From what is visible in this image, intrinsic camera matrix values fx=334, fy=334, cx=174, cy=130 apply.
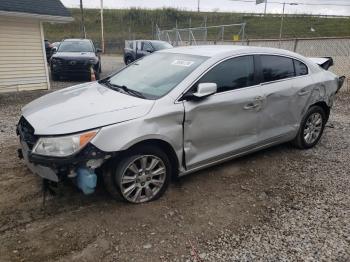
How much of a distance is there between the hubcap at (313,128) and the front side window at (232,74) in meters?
1.53

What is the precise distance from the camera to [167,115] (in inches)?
138

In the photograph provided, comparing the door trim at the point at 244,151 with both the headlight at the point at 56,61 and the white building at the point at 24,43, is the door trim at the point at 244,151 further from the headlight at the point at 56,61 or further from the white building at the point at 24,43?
the headlight at the point at 56,61

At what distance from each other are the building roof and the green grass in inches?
1045

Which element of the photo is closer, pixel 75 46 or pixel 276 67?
pixel 276 67

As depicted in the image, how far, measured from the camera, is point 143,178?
3.55 m

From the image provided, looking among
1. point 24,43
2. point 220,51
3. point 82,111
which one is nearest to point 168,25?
point 24,43

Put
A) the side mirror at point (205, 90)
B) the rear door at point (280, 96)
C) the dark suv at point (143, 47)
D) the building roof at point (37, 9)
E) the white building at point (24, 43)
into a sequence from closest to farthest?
the side mirror at point (205, 90) → the rear door at point (280, 96) → the building roof at point (37, 9) → the white building at point (24, 43) → the dark suv at point (143, 47)

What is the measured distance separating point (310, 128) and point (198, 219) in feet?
9.41

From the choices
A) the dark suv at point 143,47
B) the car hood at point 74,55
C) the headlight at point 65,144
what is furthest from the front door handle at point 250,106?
the dark suv at point 143,47

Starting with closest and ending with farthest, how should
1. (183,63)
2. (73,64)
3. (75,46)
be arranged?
1. (183,63)
2. (73,64)
3. (75,46)

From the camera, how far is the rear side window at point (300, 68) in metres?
4.96

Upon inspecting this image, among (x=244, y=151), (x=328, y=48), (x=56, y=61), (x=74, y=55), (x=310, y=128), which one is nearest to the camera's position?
(x=244, y=151)

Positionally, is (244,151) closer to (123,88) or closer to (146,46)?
(123,88)

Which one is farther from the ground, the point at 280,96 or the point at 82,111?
the point at 82,111
